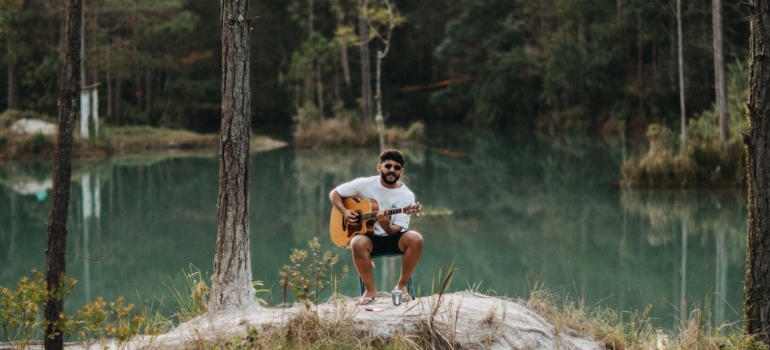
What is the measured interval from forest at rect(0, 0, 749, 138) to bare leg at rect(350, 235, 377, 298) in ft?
61.5

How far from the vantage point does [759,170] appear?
551cm

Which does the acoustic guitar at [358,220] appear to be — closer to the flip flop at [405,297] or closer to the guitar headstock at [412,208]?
the guitar headstock at [412,208]

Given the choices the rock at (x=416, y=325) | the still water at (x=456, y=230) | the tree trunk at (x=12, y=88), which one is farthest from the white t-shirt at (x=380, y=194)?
the tree trunk at (x=12, y=88)

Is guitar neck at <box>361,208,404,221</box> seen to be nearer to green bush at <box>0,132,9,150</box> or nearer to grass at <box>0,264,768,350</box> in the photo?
grass at <box>0,264,768,350</box>

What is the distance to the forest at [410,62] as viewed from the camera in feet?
92.7

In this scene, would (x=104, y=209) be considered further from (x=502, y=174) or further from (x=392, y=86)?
(x=392, y=86)

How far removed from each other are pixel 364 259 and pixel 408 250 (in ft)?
0.83

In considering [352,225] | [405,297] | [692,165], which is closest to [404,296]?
[405,297]

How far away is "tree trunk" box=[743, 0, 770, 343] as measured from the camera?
546 centimetres

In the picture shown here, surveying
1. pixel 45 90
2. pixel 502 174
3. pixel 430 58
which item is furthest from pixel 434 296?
pixel 430 58

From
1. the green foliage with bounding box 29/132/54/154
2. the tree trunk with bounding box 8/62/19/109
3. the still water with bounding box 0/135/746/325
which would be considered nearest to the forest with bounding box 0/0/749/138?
the tree trunk with bounding box 8/62/19/109

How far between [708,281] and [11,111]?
746 inches

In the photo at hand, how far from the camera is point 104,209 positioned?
52.1ft

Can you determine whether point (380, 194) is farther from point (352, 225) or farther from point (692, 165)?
point (692, 165)
